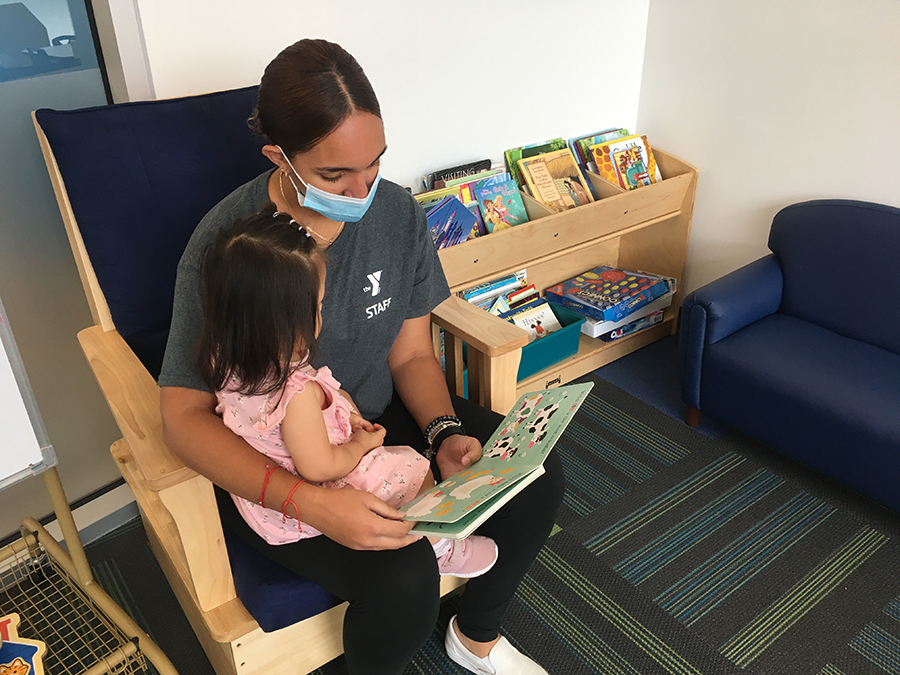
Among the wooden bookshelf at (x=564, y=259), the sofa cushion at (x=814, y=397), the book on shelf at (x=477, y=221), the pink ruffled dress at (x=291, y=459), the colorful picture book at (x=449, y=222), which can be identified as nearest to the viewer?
→ the pink ruffled dress at (x=291, y=459)

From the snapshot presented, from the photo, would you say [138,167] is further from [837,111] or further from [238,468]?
[837,111]

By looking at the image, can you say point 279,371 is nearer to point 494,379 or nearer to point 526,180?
point 494,379

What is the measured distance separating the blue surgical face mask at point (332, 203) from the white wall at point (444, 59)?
0.69m

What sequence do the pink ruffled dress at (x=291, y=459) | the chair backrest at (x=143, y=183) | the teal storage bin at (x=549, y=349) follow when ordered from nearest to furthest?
the pink ruffled dress at (x=291, y=459) → the chair backrest at (x=143, y=183) → the teal storage bin at (x=549, y=349)

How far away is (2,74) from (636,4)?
1.99 meters

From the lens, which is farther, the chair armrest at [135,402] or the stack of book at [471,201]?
the stack of book at [471,201]

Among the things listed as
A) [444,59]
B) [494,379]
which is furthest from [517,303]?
[494,379]

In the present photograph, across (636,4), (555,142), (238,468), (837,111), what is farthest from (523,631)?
(636,4)

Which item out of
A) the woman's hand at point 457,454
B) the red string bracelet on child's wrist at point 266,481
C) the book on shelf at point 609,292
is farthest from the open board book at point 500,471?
the book on shelf at point 609,292

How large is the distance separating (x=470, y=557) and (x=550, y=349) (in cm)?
109

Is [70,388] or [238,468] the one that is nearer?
[238,468]

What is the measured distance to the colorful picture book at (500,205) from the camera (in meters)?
2.12

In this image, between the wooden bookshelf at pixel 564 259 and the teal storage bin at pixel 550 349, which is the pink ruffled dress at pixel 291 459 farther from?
the teal storage bin at pixel 550 349

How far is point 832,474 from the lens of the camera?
1.86m
